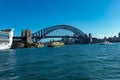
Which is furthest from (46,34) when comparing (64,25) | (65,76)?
(65,76)

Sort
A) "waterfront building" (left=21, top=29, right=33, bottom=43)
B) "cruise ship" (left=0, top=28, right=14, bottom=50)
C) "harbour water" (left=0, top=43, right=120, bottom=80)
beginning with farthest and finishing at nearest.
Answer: "waterfront building" (left=21, top=29, right=33, bottom=43), "cruise ship" (left=0, top=28, right=14, bottom=50), "harbour water" (left=0, top=43, right=120, bottom=80)

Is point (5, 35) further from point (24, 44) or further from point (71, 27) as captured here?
point (71, 27)

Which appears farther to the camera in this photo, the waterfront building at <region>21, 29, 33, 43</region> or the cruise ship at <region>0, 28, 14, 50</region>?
the waterfront building at <region>21, 29, 33, 43</region>

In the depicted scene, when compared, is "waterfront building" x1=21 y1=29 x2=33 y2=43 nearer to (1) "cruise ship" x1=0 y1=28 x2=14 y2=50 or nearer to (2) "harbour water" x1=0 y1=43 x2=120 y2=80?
(1) "cruise ship" x1=0 y1=28 x2=14 y2=50

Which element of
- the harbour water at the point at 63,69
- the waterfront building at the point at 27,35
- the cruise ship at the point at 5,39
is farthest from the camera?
the waterfront building at the point at 27,35

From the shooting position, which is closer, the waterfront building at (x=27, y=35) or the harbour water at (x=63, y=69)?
the harbour water at (x=63, y=69)

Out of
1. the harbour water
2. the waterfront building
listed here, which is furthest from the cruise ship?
the harbour water

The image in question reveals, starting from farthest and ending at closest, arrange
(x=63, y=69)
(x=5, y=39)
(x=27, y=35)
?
(x=27, y=35) < (x=5, y=39) < (x=63, y=69)

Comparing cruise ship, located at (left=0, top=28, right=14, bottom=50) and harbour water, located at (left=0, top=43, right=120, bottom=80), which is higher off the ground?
cruise ship, located at (left=0, top=28, right=14, bottom=50)

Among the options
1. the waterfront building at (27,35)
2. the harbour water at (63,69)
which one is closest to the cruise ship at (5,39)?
the waterfront building at (27,35)

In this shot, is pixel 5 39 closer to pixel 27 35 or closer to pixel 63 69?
pixel 27 35

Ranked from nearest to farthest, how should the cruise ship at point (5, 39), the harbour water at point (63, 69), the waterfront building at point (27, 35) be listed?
the harbour water at point (63, 69), the cruise ship at point (5, 39), the waterfront building at point (27, 35)

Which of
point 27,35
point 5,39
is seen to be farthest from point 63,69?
point 27,35

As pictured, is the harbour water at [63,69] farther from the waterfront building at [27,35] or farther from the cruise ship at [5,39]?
the waterfront building at [27,35]
